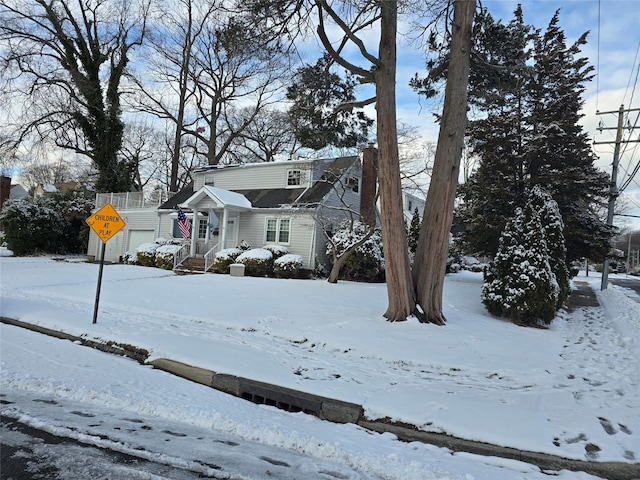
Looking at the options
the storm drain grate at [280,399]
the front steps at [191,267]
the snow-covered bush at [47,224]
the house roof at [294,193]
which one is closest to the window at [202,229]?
the house roof at [294,193]

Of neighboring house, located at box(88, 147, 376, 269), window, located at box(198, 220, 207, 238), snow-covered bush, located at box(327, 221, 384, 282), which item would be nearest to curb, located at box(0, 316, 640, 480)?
snow-covered bush, located at box(327, 221, 384, 282)

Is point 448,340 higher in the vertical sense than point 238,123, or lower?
lower

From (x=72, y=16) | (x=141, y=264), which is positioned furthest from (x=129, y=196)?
(x=72, y=16)

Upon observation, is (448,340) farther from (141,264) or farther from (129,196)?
(129,196)

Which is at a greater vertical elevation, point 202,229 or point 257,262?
point 202,229

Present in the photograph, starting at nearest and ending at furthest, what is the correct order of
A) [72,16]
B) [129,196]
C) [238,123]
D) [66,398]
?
[66,398] < [129,196] < [72,16] < [238,123]

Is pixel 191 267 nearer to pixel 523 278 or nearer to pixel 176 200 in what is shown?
pixel 176 200

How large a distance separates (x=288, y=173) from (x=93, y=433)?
19643mm

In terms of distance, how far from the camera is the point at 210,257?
20797mm

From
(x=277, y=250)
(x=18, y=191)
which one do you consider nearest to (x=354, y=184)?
(x=277, y=250)

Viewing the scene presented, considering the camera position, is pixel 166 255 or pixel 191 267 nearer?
pixel 191 267

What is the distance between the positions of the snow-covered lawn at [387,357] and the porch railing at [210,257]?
640 cm

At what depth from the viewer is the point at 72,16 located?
29453 millimetres

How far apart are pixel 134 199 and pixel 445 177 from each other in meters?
23.5
